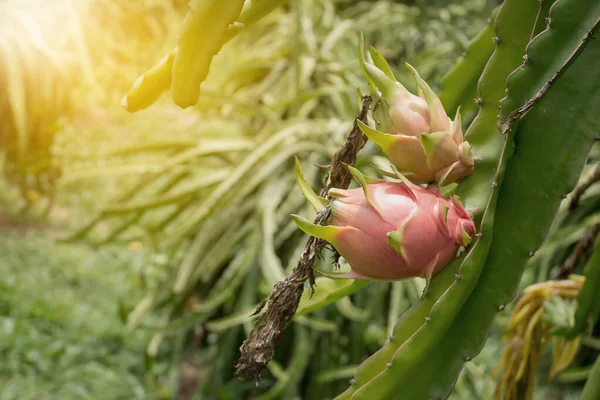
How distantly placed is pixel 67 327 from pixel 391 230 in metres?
1.42

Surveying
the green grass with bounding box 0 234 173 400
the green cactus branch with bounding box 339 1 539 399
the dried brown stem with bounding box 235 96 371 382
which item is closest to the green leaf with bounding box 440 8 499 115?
the green cactus branch with bounding box 339 1 539 399

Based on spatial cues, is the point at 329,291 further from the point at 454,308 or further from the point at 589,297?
the point at 589,297

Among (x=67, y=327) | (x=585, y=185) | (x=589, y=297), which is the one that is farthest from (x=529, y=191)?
(x=67, y=327)

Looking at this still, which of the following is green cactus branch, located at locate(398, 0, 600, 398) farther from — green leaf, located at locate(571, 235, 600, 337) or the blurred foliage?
the blurred foliage

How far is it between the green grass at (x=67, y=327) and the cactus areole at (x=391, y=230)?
3.03ft

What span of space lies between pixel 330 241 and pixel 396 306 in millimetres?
812

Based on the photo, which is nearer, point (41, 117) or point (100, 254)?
point (41, 117)

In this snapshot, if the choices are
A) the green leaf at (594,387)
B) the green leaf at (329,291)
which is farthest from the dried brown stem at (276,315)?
the green leaf at (594,387)

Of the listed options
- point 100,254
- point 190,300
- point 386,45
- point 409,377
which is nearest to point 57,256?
point 100,254

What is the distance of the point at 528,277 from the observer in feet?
4.01

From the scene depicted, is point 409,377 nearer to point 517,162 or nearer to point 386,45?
point 517,162

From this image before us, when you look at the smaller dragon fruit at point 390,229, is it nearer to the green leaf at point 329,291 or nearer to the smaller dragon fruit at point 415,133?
the smaller dragon fruit at point 415,133

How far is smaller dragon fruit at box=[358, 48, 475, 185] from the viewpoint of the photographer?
38cm

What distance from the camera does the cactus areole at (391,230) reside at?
0.35m
